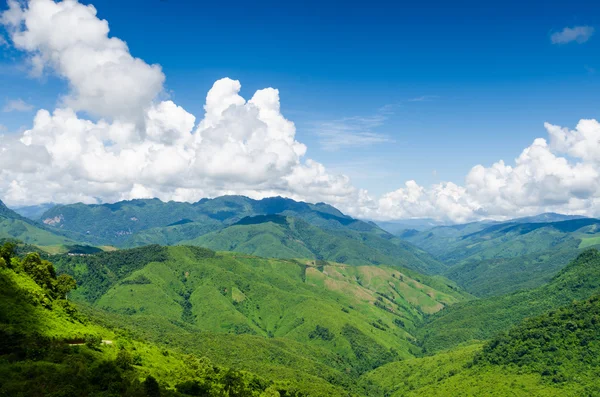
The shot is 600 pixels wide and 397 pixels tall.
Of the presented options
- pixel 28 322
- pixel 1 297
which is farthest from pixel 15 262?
pixel 28 322

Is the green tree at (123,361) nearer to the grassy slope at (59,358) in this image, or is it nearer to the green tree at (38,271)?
the grassy slope at (59,358)

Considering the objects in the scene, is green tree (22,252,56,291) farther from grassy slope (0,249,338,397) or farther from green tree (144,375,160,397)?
green tree (144,375,160,397)

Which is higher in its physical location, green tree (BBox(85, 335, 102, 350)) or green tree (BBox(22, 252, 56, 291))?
green tree (BBox(22, 252, 56, 291))

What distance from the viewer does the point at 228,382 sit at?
116m

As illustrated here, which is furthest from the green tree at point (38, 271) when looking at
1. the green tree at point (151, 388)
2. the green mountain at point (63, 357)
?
the green tree at point (151, 388)

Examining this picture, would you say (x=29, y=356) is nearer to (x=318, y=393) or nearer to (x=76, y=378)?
(x=76, y=378)

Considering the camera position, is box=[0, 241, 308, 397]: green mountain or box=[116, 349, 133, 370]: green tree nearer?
box=[0, 241, 308, 397]: green mountain

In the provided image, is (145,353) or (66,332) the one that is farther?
(145,353)

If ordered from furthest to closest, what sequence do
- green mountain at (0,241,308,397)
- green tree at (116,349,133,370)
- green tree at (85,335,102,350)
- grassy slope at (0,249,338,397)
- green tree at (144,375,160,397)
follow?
green tree at (85,335,102,350) < green tree at (116,349,133,370) < green tree at (144,375,160,397) < green mountain at (0,241,308,397) < grassy slope at (0,249,338,397)

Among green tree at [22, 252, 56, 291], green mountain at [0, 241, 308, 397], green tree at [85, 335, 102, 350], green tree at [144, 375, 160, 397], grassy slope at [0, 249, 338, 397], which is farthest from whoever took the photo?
green tree at [22, 252, 56, 291]

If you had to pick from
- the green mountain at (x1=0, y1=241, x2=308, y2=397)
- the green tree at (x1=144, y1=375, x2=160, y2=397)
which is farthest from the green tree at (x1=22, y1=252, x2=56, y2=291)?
the green tree at (x1=144, y1=375, x2=160, y2=397)

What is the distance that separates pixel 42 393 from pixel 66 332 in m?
40.5

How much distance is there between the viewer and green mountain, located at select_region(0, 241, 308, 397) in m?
59.9

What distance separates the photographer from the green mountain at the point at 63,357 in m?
59.9
